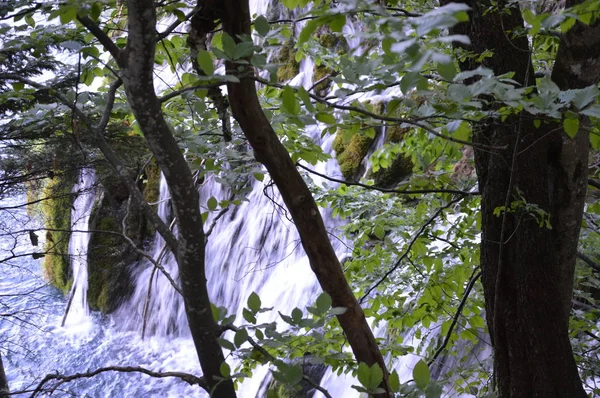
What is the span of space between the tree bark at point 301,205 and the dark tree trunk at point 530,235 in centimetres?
61

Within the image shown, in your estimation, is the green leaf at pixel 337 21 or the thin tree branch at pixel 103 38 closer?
the green leaf at pixel 337 21

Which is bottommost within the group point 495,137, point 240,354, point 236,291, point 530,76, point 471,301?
point 240,354

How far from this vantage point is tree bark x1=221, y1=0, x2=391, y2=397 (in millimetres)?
1595

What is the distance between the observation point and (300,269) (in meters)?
6.74

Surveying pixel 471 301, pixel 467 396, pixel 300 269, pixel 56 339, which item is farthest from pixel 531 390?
pixel 56 339

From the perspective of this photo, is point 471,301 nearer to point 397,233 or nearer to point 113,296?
point 397,233

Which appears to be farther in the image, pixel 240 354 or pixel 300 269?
pixel 300 269

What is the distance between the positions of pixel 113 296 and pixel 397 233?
26.9 ft

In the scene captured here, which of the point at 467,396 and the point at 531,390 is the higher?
the point at 467,396

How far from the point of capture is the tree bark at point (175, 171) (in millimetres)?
1184

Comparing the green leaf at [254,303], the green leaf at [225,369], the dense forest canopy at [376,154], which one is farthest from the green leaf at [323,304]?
the green leaf at [225,369]

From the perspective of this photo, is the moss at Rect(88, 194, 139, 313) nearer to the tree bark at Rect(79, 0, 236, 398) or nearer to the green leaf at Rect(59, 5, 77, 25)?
the tree bark at Rect(79, 0, 236, 398)

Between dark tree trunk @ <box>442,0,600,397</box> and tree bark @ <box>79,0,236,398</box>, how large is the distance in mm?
1082

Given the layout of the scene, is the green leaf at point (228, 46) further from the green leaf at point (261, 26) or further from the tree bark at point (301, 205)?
the tree bark at point (301, 205)
